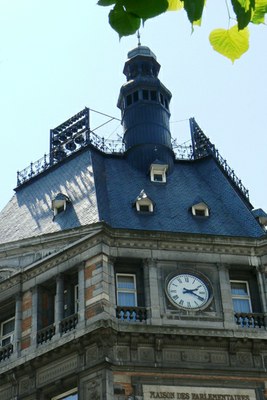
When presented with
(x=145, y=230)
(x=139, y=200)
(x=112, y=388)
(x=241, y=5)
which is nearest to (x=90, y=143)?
(x=139, y=200)

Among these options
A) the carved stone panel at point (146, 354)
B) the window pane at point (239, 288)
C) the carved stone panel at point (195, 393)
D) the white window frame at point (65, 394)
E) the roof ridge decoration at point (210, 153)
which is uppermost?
the roof ridge decoration at point (210, 153)

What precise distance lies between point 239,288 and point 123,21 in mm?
25671

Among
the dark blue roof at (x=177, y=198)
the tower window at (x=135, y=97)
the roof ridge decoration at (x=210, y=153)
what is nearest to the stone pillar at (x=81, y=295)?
the dark blue roof at (x=177, y=198)

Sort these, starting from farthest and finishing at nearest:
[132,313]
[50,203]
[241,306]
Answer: [50,203] < [241,306] < [132,313]

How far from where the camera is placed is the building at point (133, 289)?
89.4 ft

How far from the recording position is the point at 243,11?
18.6 feet

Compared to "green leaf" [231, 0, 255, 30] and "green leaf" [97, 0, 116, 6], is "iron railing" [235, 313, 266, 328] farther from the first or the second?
"green leaf" [97, 0, 116, 6]

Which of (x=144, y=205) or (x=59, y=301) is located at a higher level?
(x=144, y=205)

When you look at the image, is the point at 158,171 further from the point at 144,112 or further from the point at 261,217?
the point at 261,217

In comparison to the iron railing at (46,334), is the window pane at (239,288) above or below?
above

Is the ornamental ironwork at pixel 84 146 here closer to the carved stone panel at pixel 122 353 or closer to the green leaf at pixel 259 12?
the carved stone panel at pixel 122 353

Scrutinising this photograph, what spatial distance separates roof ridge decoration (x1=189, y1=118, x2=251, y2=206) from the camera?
3919 cm

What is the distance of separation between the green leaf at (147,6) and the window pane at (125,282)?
24.4m

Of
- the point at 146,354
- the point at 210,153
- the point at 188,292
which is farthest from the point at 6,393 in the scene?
the point at 210,153
